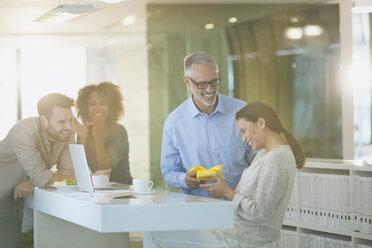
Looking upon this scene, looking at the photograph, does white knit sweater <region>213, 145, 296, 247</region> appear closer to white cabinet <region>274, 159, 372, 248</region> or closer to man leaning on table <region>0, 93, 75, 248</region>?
white cabinet <region>274, 159, 372, 248</region>

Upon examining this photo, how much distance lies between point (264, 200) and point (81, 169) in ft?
3.76

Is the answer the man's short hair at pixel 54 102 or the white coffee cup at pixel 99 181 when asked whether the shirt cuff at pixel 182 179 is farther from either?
the man's short hair at pixel 54 102

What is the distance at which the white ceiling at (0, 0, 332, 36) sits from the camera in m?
6.04

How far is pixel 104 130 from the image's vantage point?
6312 millimetres

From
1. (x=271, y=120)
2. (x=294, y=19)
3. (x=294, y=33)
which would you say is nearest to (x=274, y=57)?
(x=294, y=33)

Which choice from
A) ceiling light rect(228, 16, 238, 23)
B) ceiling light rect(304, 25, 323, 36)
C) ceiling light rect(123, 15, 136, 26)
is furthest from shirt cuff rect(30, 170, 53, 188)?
ceiling light rect(304, 25, 323, 36)

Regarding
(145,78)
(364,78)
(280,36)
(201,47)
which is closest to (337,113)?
(280,36)

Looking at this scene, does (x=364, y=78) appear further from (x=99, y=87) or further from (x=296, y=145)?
(x=296, y=145)

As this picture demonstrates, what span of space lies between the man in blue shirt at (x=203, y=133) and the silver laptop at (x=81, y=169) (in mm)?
690

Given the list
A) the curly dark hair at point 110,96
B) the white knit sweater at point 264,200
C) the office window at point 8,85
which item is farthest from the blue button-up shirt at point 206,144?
the office window at point 8,85

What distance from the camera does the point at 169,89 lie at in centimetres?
675

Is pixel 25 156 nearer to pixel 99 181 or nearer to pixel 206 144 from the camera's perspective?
pixel 99 181

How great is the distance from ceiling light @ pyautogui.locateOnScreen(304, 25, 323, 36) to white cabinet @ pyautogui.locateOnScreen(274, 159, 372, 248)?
2037mm

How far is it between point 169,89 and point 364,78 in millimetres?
7222
